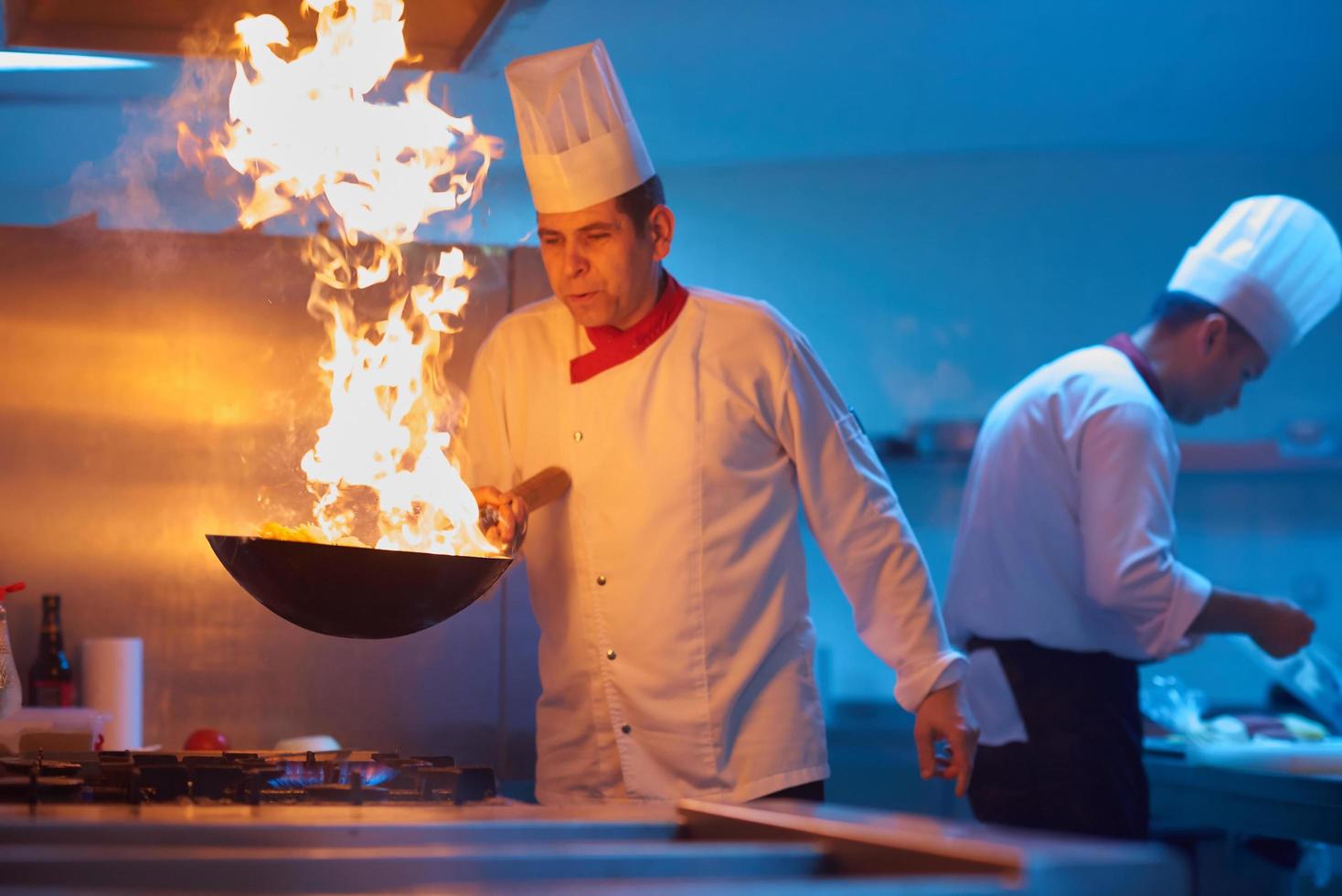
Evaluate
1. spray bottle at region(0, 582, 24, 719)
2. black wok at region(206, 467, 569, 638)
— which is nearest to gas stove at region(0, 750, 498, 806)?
black wok at region(206, 467, 569, 638)

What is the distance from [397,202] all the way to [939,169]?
255 cm

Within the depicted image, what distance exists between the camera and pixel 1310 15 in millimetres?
3510

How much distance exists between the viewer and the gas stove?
56.7 inches

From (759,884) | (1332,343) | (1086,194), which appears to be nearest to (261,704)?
(759,884)

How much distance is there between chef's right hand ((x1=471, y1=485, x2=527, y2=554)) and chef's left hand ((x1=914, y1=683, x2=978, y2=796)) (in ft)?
2.18

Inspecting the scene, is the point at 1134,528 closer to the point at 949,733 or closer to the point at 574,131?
the point at 949,733

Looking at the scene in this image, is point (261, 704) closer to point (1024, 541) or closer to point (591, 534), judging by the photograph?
point (591, 534)

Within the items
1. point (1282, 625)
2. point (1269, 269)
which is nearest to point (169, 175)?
point (1269, 269)

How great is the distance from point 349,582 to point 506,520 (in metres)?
0.42

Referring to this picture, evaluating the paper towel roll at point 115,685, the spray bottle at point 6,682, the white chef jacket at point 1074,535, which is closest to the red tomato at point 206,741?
the paper towel roll at point 115,685

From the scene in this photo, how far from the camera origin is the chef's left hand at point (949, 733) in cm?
206

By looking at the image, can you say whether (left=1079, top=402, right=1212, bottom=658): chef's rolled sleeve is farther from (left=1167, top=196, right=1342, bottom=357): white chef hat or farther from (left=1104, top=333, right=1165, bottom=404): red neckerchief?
(left=1167, top=196, right=1342, bottom=357): white chef hat

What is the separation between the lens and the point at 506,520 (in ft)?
6.42

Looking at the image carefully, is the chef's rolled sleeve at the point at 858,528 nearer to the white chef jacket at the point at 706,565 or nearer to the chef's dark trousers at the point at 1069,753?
the white chef jacket at the point at 706,565
